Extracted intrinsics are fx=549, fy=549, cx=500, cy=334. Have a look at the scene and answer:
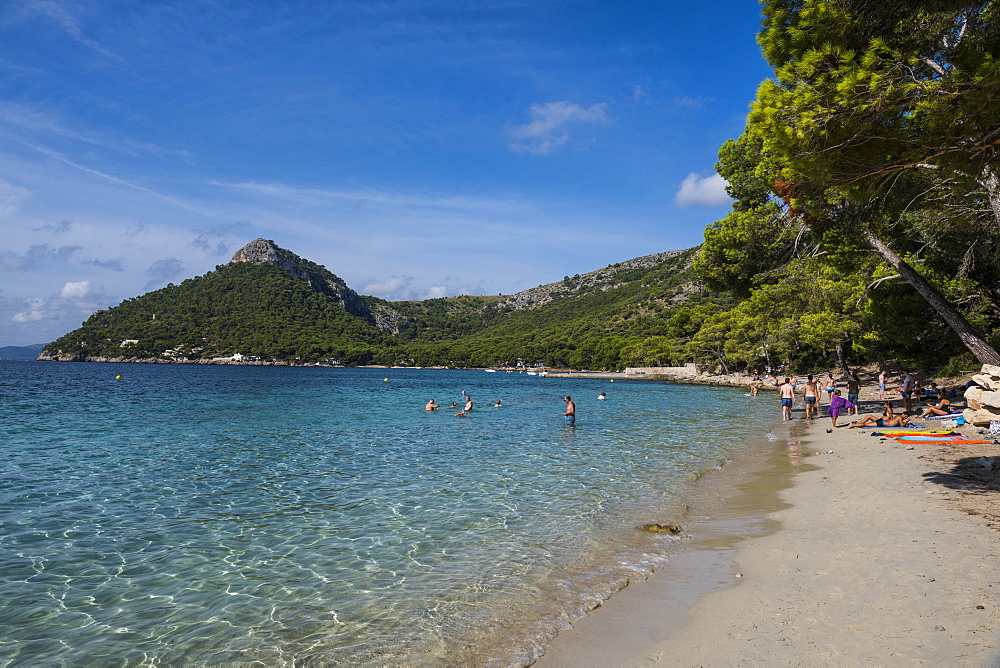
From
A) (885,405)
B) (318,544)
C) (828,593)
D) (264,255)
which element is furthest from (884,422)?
(264,255)

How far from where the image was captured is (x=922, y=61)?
27.4 feet

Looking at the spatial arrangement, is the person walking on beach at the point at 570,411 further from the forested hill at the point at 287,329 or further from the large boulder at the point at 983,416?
the forested hill at the point at 287,329

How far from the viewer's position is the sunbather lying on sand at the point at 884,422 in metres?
19.3

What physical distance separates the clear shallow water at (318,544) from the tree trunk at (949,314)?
6.51 m

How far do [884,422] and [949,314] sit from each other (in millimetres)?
9731

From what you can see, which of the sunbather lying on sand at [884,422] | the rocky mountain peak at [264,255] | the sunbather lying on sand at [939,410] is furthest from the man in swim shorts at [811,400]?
the rocky mountain peak at [264,255]

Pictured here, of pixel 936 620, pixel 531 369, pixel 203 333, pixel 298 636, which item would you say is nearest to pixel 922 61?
pixel 936 620

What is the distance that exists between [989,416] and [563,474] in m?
8.51

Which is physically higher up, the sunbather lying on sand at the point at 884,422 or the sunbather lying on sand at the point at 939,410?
the sunbather lying on sand at the point at 939,410

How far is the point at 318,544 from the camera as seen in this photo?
8719mm

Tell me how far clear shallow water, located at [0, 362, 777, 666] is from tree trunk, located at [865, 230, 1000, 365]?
6512 millimetres

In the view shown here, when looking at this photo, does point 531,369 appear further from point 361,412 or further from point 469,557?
point 469,557

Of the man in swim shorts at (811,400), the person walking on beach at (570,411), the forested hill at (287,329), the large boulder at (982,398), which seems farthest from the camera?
the forested hill at (287,329)

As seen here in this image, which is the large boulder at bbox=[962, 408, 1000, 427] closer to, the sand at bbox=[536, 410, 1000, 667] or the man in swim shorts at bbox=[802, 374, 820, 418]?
the sand at bbox=[536, 410, 1000, 667]
